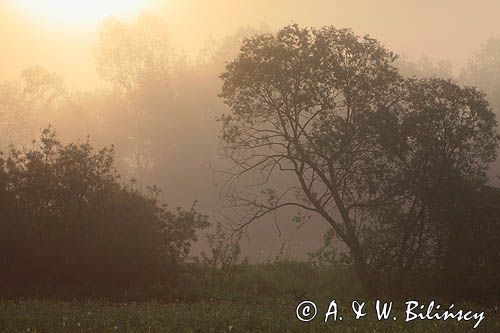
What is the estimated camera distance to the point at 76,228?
22.6 meters

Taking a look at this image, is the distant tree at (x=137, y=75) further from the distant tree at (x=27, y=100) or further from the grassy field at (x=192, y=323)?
the grassy field at (x=192, y=323)

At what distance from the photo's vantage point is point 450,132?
2244 centimetres

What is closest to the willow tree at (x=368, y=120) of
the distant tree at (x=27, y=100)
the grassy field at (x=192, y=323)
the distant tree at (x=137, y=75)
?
the grassy field at (x=192, y=323)

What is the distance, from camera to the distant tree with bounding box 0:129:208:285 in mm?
22094

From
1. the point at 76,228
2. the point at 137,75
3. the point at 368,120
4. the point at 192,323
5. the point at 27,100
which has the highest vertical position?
the point at 137,75

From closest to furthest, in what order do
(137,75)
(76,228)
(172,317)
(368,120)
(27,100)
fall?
(172,317)
(368,120)
(76,228)
(137,75)
(27,100)

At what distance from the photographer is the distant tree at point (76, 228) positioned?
72.5ft

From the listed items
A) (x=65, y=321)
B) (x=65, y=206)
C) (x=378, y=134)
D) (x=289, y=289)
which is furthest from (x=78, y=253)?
(x=378, y=134)

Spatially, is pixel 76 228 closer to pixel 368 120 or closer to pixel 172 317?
pixel 172 317

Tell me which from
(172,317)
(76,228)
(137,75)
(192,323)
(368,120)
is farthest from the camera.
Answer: (137,75)

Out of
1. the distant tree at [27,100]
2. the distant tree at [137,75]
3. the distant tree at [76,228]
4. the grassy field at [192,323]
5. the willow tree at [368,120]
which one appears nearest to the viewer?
the grassy field at [192,323]

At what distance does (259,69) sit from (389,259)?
8.69m

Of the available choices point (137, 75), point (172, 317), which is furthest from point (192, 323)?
point (137, 75)

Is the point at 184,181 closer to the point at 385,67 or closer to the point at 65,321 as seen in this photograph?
the point at 385,67
